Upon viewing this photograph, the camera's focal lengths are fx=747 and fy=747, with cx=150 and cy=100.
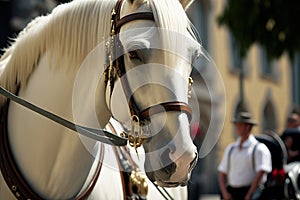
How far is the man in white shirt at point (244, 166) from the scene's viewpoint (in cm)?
688

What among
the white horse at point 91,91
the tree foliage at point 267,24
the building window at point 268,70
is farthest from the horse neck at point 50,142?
the building window at point 268,70

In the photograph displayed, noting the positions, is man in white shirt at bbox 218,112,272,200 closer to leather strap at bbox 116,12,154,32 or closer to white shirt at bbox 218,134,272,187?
white shirt at bbox 218,134,272,187

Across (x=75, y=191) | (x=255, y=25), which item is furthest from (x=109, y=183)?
(x=255, y=25)

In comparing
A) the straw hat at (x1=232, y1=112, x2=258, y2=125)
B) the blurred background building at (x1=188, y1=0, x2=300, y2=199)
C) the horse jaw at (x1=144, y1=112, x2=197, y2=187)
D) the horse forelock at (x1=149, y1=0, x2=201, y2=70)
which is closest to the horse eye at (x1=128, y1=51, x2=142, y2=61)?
the horse forelock at (x1=149, y1=0, x2=201, y2=70)

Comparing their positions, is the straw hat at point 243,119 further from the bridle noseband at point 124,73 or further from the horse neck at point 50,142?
the bridle noseband at point 124,73

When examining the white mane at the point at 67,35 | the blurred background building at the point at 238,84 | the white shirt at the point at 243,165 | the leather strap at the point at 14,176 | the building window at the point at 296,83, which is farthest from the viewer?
the building window at the point at 296,83

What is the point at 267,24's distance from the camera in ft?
40.0

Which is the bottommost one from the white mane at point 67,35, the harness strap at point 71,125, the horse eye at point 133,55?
the harness strap at point 71,125

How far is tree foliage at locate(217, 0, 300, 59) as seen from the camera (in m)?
11.7

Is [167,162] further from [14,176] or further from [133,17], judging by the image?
[14,176]

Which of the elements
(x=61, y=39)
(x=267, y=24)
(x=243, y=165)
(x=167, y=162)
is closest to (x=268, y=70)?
(x=267, y=24)

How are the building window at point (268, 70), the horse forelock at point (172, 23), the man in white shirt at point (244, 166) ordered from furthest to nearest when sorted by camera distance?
the building window at point (268, 70)
the man in white shirt at point (244, 166)
the horse forelock at point (172, 23)

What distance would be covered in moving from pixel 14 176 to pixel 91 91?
1.60 ft

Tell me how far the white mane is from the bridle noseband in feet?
0.20
